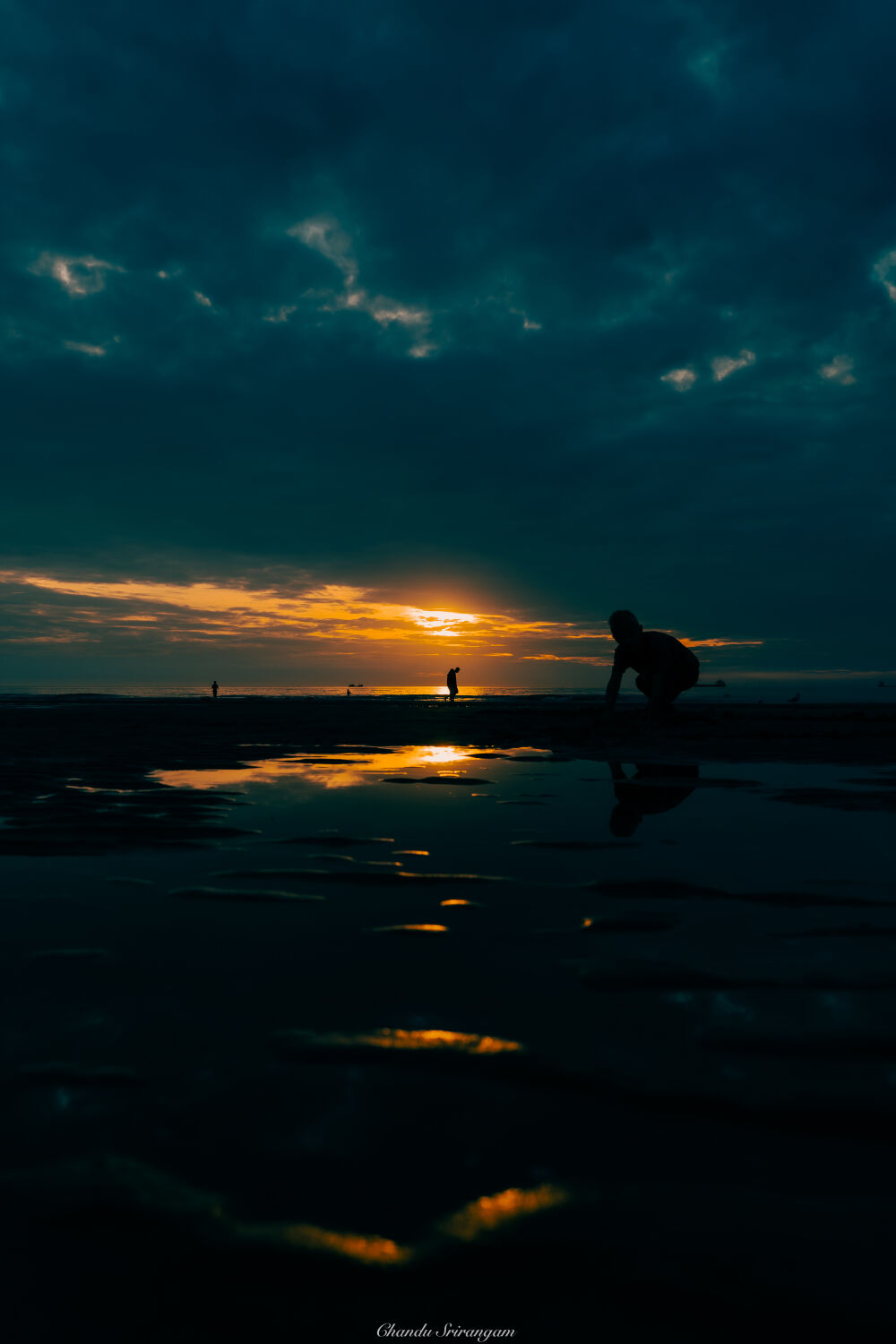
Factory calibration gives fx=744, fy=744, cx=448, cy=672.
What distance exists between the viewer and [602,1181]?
1838 millimetres

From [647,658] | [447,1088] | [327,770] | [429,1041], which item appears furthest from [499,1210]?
[647,658]

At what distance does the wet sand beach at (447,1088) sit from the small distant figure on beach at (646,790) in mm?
1024

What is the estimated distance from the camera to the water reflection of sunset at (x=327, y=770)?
9820mm

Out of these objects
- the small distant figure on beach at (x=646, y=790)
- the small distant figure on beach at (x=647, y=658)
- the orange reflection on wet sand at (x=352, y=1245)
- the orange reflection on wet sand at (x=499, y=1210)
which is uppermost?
the small distant figure on beach at (x=647, y=658)

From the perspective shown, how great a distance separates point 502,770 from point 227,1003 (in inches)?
329

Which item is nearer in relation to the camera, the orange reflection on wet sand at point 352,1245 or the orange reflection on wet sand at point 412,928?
the orange reflection on wet sand at point 352,1245

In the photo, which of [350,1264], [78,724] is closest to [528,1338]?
[350,1264]

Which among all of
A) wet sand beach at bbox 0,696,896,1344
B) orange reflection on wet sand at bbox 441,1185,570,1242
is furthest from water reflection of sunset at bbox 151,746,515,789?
orange reflection on wet sand at bbox 441,1185,570,1242

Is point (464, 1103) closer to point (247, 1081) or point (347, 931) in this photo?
point (247, 1081)

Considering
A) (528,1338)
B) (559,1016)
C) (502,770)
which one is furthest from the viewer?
(502,770)

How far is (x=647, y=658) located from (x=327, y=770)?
38.9ft

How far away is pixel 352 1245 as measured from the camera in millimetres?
1634

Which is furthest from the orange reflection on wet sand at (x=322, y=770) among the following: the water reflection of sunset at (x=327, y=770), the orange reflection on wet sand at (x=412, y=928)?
the orange reflection on wet sand at (x=412, y=928)

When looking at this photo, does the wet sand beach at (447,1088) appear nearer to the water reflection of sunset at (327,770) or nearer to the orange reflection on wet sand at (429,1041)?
the orange reflection on wet sand at (429,1041)
